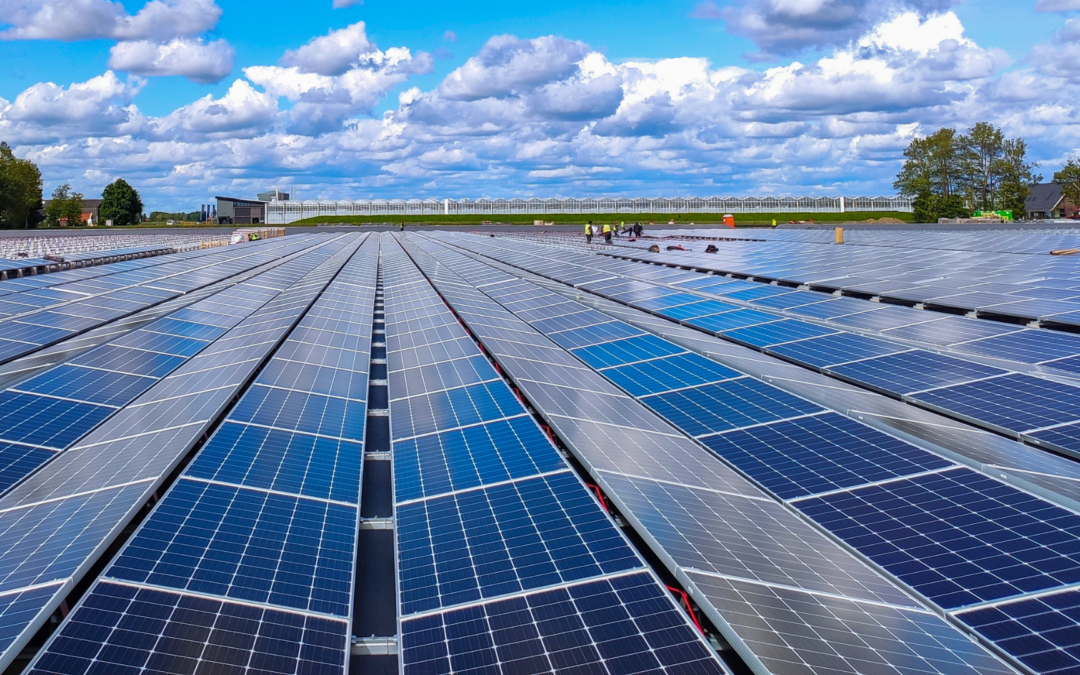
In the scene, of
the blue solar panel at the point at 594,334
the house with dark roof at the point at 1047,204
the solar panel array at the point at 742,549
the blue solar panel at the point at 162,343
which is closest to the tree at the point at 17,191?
the blue solar panel at the point at 162,343

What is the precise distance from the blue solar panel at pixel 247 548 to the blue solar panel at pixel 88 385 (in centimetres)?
818

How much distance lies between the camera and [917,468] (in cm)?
1252

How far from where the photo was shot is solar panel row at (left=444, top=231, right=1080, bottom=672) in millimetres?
9172

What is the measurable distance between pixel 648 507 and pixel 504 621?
3.29m

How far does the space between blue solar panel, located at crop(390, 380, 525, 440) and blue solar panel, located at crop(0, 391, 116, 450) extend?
6.17 metres

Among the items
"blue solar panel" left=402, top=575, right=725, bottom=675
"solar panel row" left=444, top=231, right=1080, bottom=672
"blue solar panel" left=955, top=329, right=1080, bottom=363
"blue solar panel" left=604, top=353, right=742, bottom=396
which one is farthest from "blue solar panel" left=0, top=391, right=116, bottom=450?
"blue solar panel" left=955, top=329, right=1080, bottom=363

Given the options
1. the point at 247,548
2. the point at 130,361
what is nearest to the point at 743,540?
the point at 247,548

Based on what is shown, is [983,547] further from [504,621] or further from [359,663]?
[359,663]

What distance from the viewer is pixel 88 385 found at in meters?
18.7

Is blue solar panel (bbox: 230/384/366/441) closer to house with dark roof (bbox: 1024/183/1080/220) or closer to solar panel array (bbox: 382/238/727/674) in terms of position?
solar panel array (bbox: 382/238/727/674)

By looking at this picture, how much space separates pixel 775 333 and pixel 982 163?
472 feet

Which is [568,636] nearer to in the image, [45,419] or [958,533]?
[958,533]

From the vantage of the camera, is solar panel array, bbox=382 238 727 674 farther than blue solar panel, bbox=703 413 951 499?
No

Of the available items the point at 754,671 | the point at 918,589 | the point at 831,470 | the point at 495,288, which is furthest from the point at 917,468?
the point at 495,288
